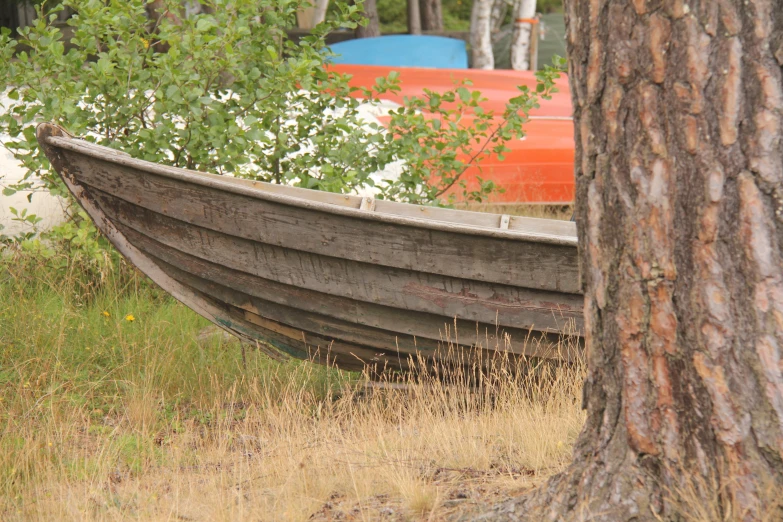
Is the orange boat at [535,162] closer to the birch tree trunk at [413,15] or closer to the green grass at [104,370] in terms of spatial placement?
the green grass at [104,370]

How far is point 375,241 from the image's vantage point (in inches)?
139

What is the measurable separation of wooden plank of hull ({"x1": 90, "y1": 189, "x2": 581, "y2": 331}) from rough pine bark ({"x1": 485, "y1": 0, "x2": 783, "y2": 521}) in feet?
5.21

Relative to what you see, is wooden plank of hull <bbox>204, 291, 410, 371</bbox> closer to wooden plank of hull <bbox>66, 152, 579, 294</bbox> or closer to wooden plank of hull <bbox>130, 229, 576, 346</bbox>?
wooden plank of hull <bbox>130, 229, 576, 346</bbox>

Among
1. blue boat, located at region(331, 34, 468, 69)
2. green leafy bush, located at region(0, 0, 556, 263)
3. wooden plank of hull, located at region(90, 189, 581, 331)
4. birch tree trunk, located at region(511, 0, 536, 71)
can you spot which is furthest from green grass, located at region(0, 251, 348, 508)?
birch tree trunk, located at region(511, 0, 536, 71)

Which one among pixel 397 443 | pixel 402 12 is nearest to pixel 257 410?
pixel 397 443

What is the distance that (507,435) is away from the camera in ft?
10.3

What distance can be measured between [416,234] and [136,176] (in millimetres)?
1268

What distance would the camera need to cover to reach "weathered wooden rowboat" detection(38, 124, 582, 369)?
3.49 metres

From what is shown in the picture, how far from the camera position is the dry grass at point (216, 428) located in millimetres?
2631

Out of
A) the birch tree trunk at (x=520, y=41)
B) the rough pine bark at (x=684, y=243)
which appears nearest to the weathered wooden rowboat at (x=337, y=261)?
the rough pine bark at (x=684, y=243)

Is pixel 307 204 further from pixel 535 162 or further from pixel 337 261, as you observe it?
pixel 535 162

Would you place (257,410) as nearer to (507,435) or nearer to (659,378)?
(507,435)

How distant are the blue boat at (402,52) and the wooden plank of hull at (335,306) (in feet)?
28.0

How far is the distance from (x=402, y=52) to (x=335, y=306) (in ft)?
29.3
